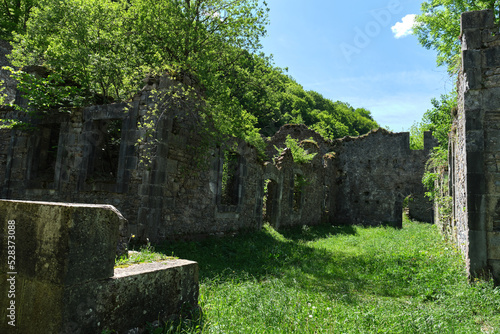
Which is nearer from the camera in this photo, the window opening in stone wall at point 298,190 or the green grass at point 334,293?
the green grass at point 334,293

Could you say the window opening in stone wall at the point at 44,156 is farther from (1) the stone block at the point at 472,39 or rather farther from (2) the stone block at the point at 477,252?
(1) the stone block at the point at 472,39

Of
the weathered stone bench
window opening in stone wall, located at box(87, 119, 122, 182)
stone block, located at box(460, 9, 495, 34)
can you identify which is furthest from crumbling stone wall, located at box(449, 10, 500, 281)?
window opening in stone wall, located at box(87, 119, 122, 182)

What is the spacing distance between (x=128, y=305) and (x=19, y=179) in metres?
9.41

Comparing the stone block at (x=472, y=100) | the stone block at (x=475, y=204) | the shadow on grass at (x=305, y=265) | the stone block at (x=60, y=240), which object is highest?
the stone block at (x=472, y=100)

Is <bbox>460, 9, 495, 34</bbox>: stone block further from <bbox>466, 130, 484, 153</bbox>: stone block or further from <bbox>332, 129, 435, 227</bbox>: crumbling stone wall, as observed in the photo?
<bbox>332, 129, 435, 227</bbox>: crumbling stone wall

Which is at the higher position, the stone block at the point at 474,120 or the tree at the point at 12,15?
the tree at the point at 12,15

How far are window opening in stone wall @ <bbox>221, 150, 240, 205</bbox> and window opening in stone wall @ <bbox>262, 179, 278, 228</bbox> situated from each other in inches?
99.7

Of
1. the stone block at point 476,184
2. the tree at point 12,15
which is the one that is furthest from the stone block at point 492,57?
the tree at point 12,15

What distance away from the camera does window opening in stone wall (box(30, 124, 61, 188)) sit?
31.7 feet

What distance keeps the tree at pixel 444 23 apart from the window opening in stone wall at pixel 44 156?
15.0 meters

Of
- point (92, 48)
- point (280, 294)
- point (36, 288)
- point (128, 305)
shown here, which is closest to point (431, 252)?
point (280, 294)

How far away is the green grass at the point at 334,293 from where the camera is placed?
3510 mm

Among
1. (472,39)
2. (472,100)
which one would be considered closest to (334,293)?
(472,100)

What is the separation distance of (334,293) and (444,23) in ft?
48.3
